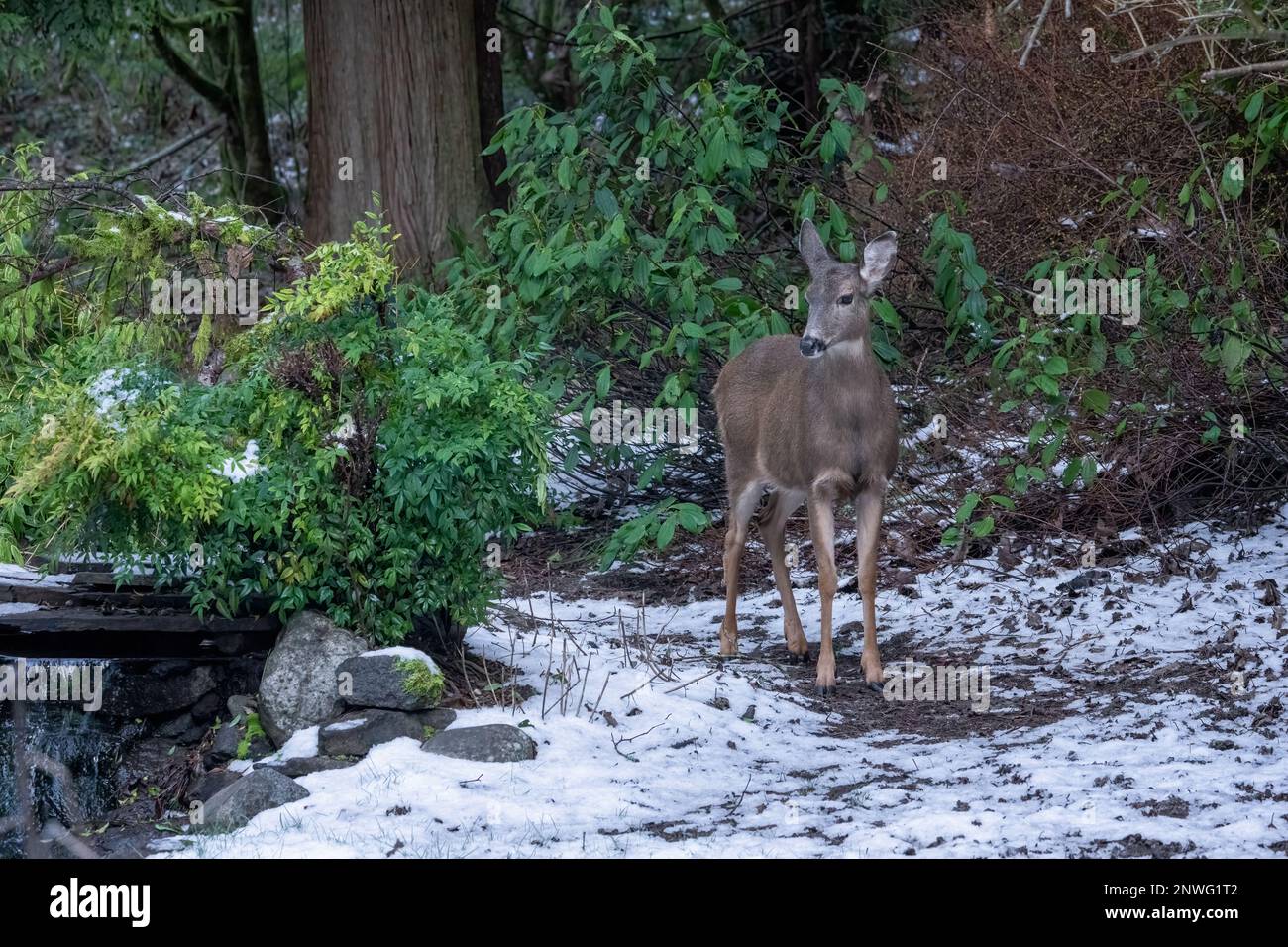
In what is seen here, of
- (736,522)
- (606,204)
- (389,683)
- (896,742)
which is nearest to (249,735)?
(389,683)

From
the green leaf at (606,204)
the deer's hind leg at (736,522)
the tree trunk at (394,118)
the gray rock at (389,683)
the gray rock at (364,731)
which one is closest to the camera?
the gray rock at (364,731)

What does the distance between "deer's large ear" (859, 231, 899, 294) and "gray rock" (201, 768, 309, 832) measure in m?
3.96

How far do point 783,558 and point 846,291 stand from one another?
5.57 ft

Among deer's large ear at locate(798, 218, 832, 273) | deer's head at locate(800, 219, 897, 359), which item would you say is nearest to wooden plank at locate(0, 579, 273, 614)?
deer's head at locate(800, 219, 897, 359)

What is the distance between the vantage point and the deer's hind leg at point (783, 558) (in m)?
8.95

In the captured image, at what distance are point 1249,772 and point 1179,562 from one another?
134 inches

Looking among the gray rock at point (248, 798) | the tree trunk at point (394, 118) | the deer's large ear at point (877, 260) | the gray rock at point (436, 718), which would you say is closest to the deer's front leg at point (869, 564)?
the deer's large ear at point (877, 260)

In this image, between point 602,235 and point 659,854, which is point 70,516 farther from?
point 602,235

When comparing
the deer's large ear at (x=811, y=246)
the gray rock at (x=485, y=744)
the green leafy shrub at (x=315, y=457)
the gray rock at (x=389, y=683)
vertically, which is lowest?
the gray rock at (x=485, y=744)

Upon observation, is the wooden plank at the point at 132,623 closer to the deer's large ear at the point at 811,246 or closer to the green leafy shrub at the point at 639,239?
the green leafy shrub at the point at 639,239

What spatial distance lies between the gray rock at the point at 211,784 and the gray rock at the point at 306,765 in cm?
19

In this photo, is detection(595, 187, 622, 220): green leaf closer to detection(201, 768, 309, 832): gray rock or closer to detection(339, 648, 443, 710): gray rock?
detection(339, 648, 443, 710): gray rock

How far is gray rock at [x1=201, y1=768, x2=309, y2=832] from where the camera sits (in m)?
6.11

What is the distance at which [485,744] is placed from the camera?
6723mm
